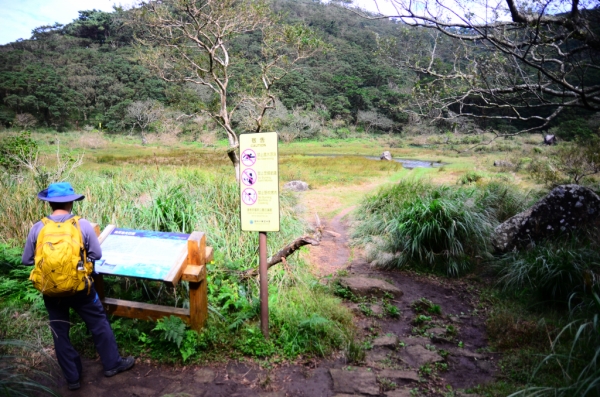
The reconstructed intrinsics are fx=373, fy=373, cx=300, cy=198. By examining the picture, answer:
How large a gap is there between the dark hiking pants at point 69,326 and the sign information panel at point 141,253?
1.42ft

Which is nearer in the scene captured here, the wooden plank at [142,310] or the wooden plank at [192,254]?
the wooden plank at [192,254]

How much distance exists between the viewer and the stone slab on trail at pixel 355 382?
2.75 metres

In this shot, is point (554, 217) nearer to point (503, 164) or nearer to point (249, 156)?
Result: point (249, 156)

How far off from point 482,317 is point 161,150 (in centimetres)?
1181

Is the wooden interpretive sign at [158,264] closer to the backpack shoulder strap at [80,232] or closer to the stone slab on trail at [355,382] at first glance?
the backpack shoulder strap at [80,232]

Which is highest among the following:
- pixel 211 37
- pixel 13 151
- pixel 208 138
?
pixel 211 37

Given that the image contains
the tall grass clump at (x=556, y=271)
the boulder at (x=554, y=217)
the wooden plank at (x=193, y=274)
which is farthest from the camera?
the boulder at (x=554, y=217)

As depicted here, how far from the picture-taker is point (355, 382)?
2855mm

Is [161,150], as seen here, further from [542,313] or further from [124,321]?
[542,313]

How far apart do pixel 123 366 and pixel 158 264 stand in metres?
0.84

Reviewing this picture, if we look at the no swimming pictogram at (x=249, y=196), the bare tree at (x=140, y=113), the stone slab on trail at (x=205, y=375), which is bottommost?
the stone slab on trail at (x=205, y=375)

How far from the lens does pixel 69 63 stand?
45.9 feet

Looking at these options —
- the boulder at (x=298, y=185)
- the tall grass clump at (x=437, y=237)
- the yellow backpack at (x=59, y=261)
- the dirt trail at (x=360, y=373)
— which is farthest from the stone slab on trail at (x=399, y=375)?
the boulder at (x=298, y=185)

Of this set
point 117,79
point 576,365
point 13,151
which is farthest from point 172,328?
point 117,79
